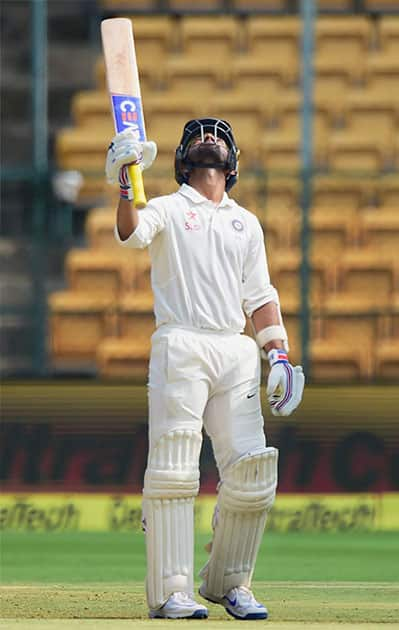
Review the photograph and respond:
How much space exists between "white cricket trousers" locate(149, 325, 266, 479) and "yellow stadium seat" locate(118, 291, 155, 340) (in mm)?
5520

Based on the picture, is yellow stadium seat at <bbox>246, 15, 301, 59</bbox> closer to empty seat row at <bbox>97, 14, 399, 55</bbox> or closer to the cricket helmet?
empty seat row at <bbox>97, 14, 399, 55</bbox>

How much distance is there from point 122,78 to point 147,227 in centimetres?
50

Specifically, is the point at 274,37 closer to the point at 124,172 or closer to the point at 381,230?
the point at 381,230

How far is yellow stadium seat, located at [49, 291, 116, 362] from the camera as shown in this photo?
11.1 metres

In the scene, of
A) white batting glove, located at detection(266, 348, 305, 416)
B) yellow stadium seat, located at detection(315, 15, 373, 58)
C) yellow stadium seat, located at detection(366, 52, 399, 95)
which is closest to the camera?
white batting glove, located at detection(266, 348, 305, 416)

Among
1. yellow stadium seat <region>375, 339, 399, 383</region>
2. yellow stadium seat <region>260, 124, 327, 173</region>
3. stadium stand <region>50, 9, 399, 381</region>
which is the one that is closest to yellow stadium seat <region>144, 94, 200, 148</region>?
stadium stand <region>50, 9, 399, 381</region>

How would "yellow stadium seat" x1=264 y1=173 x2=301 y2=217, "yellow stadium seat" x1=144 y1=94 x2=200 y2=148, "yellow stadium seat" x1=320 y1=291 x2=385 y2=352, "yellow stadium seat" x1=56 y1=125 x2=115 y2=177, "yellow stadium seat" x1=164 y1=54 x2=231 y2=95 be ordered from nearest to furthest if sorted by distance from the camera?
"yellow stadium seat" x1=320 y1=291 x2=385 y2=352 < "yellow stadium seat" x1=264 y1=173 x2=301 y2=217 < "yellow stadium seat" x1=144 y1=94 x2=200 y2=148 < "yellow stadium seat" x1=56 y1=125 x2=115 y2=177 < "yellow stadium seat" x1=164 y1=54 x2=231 y2=95

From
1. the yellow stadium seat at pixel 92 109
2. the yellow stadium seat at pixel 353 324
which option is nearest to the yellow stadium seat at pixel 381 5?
the yellow stadium seat at pixel 92 109

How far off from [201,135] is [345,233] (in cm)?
627

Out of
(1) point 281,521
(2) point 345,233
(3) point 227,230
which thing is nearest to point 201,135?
(3) point 227,230

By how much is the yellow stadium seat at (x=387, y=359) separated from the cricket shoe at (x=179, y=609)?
17.9ft

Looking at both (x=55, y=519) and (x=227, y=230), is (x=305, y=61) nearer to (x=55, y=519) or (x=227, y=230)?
(x=55, y=519)

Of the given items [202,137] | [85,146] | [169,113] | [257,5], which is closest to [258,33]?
[257,5]

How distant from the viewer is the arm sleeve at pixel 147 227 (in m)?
5.33
